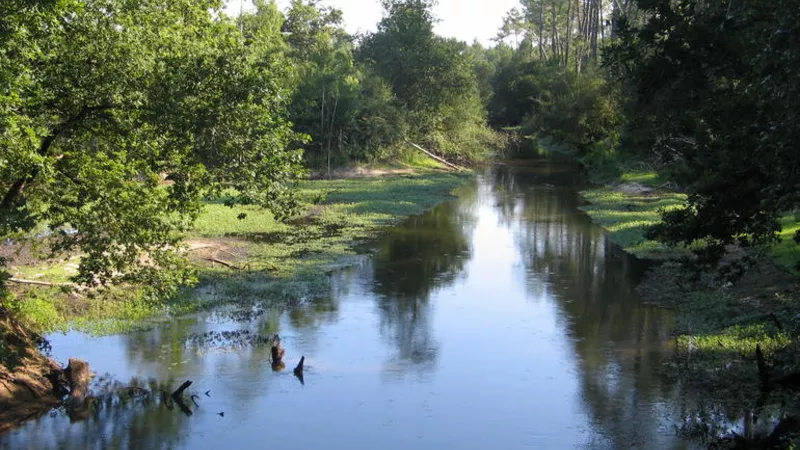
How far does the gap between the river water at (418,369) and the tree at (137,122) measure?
3025mm

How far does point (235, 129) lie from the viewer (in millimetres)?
14625

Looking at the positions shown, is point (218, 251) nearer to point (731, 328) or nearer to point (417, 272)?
point (417, 272)

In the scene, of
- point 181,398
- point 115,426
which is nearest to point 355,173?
point 181,398

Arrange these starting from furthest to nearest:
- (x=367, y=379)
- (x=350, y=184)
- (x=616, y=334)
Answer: (x=350, y=184) < (x=616, y=334) < (x=367, y=379)

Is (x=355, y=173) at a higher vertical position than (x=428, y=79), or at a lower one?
lower

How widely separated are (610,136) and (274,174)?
159ft

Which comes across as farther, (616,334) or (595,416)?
(616,334)

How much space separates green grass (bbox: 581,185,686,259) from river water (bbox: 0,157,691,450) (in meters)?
1.46

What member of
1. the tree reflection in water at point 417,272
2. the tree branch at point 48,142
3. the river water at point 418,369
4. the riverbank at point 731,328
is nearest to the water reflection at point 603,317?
the river water at point 418,369

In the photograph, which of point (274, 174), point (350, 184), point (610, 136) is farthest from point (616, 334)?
point (610, 136)

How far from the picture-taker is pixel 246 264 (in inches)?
1064

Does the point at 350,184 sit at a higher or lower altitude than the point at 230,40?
lower

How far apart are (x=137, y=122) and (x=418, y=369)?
779 centimetres

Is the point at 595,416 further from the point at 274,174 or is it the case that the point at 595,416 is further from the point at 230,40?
the point at 230,40
